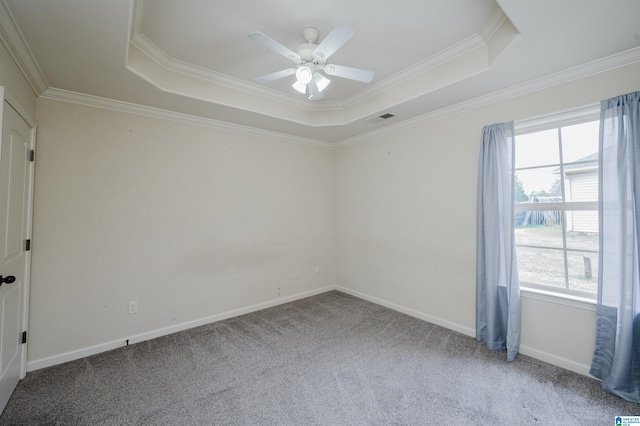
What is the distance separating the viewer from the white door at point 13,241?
1.85 meters

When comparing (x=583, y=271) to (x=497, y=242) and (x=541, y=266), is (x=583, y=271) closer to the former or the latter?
(x=541, y=266)

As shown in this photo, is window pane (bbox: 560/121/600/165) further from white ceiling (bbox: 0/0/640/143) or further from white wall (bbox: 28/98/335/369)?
white wall (bbox: 28/98/335/369)

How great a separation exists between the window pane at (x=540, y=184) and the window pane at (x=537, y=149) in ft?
0.24

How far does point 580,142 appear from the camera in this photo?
2389 millimetres

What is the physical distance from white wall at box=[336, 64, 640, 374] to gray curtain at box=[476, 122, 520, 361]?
0.15 meters

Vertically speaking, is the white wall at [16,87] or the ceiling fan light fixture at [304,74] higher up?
the ceiling fan light fixture at [304,74]

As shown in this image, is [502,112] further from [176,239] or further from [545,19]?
[176,239]

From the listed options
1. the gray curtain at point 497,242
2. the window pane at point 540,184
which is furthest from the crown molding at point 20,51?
the window pane at point 540,184

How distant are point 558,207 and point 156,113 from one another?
13.5ft

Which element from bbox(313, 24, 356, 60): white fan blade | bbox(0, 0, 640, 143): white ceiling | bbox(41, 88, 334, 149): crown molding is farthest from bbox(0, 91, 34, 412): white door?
bbox(313, 24, 356, 60): white fan blade

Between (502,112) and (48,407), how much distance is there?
448 centimetres

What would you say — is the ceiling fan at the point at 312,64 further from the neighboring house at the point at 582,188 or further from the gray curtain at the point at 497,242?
the neighboring house at the point at 582,188

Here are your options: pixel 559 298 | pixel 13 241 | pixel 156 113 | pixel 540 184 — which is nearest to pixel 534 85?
pixel 540 184

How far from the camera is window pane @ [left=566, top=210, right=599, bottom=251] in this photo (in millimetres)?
2312
